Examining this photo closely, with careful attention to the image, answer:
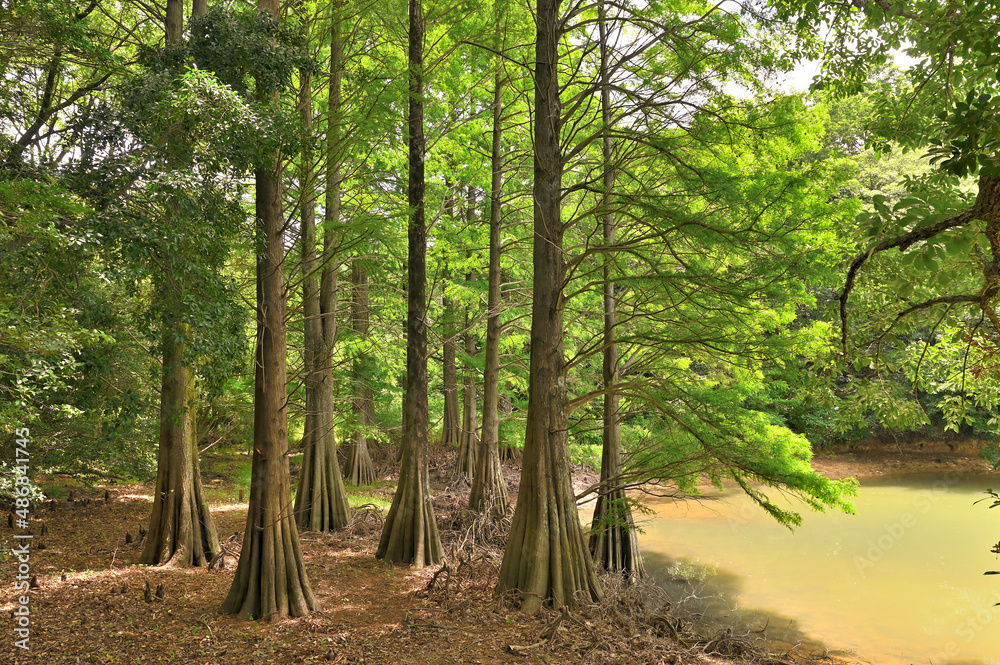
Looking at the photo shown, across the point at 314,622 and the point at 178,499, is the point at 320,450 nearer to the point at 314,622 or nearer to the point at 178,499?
the point at 178,499

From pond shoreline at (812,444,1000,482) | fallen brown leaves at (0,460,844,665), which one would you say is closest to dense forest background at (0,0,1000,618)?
fallen brown leaves at (0,460,844,665)

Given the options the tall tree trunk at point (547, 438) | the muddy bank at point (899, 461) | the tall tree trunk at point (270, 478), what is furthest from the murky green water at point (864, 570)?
the tall tree trunk at point (270, 478)

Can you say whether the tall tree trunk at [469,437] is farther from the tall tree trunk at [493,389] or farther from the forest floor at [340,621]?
the forest floor at [340,621]

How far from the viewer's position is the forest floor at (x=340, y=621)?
5.58m

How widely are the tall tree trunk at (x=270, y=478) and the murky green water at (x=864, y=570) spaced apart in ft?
21.1

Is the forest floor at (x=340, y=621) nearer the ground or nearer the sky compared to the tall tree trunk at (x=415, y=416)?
nearer the ground

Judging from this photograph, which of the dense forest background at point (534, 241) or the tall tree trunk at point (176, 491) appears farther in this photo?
the tall tree trunk at point (176, 491)

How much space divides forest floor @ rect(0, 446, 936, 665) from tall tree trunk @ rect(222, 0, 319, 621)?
0.78ft

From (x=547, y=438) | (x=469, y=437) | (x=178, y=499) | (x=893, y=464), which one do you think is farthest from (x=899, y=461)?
(x=178, y=499)

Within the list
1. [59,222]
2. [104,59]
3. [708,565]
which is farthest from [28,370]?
[708,565]

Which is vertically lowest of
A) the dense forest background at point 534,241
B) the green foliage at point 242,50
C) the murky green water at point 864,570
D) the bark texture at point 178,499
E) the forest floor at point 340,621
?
the murky green water at point 864,570

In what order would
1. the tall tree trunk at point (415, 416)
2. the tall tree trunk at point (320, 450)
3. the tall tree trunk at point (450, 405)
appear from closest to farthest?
1. the tall tree trunk at point (415, 416)
2. the tall tree trunk at point (320, 450)
3. the tall tree trunk at point (450, 405)

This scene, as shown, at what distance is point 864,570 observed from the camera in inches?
442

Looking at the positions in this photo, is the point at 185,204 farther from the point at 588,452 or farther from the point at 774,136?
the point at 588,452
